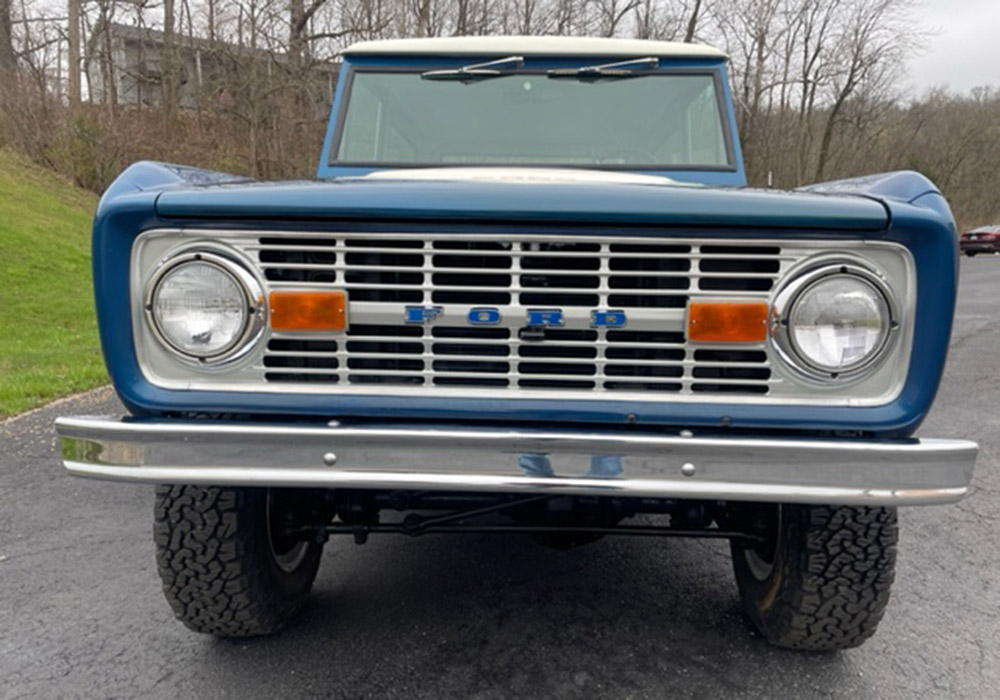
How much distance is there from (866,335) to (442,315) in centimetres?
103

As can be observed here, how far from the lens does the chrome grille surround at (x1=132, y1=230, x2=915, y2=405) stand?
68.3 inches

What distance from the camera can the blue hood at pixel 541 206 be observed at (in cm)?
168

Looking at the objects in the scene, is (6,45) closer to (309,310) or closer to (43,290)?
(43,290)

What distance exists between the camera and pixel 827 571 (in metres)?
2.05

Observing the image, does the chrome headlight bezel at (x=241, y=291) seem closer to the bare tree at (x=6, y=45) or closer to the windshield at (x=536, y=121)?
the windshield at (x=536, y=121)

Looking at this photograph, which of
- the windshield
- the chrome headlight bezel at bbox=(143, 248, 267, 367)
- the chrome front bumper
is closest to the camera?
the chrome front bumper

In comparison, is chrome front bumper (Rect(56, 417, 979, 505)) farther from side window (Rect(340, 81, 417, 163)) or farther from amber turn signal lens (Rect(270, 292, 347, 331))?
side window (Rect(340, 81, 417, 163))

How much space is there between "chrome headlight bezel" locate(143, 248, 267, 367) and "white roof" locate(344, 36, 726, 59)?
1.79 m

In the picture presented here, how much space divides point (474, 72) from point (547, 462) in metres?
2.06

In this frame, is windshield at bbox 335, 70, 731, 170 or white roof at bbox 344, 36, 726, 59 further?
white roof at bbox 344, 36, 726, 59

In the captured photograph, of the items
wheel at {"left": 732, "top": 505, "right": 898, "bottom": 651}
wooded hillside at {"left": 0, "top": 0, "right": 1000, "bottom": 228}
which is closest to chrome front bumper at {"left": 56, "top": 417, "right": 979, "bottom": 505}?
wheel at {"left": 732, "top": 505, "right": 898, "bottom": 651}

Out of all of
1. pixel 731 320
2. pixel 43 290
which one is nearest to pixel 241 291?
pixel 731 320

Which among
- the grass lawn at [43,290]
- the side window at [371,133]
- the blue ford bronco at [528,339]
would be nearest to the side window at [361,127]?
the side window at [371,133]

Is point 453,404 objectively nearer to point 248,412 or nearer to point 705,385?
point 248,412
